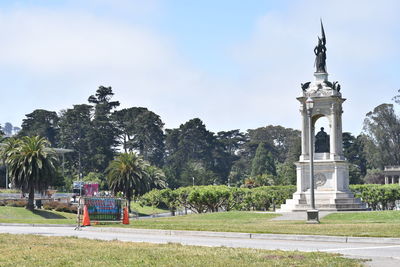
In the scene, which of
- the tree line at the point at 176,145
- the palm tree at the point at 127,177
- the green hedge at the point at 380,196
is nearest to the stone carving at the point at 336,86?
the green hedge at the point at 380,196

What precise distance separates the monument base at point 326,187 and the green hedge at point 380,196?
43.4ft

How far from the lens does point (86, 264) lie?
590 inches

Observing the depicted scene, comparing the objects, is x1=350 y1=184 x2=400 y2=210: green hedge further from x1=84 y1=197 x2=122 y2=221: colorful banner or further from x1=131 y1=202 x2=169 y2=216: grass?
x1=131 y1=202 x2=169 y2=216: grass

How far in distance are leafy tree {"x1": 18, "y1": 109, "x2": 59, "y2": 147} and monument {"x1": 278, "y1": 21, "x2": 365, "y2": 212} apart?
364 feet

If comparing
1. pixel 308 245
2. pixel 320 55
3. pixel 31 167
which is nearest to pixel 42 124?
pixel 31 167

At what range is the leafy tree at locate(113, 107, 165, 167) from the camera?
14938cm

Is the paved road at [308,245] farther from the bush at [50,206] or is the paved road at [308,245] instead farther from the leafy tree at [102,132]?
the leafy tree at [102,132]

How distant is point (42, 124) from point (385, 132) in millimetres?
75529

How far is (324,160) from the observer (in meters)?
47.4

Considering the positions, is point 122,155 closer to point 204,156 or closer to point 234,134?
point 204,156

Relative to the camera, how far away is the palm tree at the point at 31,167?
216ft

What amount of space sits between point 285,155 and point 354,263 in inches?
6364

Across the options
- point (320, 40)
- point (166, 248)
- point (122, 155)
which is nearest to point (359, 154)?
point (122, 155)

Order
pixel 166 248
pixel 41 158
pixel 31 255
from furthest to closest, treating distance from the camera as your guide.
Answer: pixel 41 158, pixel 166 248, pixel 31 255
